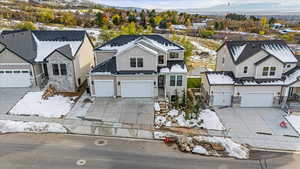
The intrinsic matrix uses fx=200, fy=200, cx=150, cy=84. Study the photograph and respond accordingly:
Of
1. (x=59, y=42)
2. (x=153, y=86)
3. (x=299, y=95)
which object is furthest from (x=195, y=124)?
(x=59, y=42)

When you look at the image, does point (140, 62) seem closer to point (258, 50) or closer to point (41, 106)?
point (41, 106)

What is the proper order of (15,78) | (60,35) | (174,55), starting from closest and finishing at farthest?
1. (174,55)
2. (15,78)
3. (60,35)

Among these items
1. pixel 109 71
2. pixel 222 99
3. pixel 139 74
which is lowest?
pixel 222 99

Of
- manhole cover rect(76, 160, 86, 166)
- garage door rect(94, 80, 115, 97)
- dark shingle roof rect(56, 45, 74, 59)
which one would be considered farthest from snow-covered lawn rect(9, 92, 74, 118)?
manhole cover rect(76, 160, 86, 166)

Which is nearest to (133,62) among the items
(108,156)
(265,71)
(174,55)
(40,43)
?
(174,55)

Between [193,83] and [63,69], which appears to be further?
[193,83]

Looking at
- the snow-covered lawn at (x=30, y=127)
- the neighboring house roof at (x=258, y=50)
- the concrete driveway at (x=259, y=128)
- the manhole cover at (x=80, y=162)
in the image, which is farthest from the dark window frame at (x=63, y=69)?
the neighboring house roof at (x=258, y=50)
